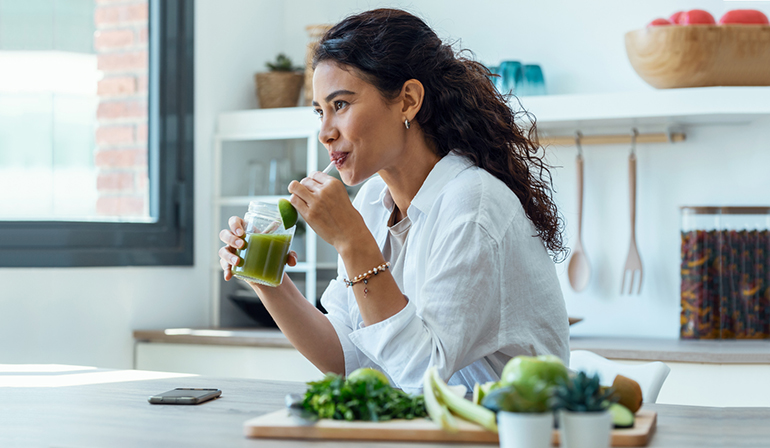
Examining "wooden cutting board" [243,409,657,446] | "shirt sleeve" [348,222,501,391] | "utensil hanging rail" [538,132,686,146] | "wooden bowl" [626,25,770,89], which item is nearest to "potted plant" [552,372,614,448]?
"wooden cutting board" [243,409,657,446]

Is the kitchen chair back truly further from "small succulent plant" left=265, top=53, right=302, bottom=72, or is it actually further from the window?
"small succulent plant" left=265, top=53, right=302, bottom=72

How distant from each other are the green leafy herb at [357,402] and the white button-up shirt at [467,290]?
0.19 meters

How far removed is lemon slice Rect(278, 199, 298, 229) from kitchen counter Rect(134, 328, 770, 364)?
4.09ft

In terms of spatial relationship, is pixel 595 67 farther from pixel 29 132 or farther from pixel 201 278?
pixel 29 132

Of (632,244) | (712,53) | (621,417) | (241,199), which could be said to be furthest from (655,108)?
(621,417)

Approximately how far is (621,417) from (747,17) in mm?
1836

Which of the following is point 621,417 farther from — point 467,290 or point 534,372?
point 467,290

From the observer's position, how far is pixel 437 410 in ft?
2.90

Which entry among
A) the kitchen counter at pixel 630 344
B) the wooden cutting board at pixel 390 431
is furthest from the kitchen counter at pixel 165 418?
the kitchen counter at pixel 630 344

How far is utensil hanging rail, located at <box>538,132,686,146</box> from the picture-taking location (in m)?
2.60

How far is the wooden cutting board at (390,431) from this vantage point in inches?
34.3

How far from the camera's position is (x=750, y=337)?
2381 millimetres

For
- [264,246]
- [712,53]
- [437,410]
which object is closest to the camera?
[437,410]

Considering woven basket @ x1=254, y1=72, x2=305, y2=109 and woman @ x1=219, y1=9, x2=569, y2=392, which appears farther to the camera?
woven basket @ x1=254, y1=72, x2=305, y2=109
